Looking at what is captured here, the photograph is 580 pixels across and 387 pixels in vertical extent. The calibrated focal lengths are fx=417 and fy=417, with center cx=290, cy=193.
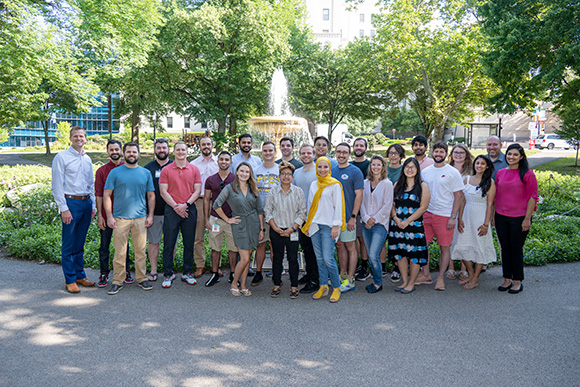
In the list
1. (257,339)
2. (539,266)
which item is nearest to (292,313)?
(257,339)

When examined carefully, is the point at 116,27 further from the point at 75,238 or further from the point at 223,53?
the point at 75,238

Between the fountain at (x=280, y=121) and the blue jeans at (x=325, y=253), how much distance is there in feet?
31.5

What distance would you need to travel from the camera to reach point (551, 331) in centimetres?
470

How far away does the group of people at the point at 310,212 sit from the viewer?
5809 mm

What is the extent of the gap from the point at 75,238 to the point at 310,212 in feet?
11.3

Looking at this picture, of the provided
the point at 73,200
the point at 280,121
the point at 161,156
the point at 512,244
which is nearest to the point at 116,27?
the point at 280,121

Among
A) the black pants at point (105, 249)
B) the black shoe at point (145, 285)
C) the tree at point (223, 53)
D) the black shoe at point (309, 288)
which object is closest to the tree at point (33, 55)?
the tree at point (223, 53)

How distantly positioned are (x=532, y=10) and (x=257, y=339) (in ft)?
61.3

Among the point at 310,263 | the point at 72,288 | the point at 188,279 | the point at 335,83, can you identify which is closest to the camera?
the point at 72,288

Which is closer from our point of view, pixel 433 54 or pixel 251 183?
pixel 251 183

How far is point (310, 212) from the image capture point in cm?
577

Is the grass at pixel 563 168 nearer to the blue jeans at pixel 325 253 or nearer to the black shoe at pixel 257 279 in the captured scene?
the blue jeans at pixel 325 253

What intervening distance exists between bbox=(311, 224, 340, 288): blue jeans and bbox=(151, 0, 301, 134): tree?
21624 mm

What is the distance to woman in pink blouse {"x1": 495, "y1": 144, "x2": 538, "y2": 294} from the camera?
5840 mm
